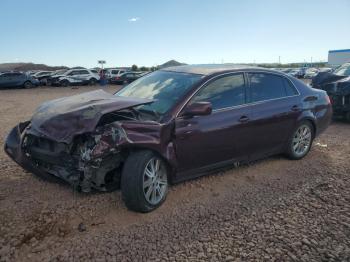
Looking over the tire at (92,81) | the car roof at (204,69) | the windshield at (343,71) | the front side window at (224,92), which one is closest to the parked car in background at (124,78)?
the tire at (92,81)

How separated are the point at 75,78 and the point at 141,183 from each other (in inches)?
1238

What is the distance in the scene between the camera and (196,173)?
4652 mm

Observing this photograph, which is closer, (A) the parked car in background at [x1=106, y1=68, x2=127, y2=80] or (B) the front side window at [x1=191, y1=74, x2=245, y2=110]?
(B) the front side window at [x1=191, y1=74, x2=245, y2=110]

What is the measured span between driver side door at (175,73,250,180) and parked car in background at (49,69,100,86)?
30.2 m

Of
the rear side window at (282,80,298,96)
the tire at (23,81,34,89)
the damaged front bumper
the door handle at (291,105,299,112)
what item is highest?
the rear side window at (282,80,298,96)

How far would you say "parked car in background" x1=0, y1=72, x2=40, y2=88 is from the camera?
31.0m

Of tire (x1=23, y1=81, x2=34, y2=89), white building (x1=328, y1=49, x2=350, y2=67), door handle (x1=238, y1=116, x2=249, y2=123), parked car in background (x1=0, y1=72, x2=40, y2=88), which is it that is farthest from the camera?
white building (x1=328, y1=49, x2=350, y2=67)

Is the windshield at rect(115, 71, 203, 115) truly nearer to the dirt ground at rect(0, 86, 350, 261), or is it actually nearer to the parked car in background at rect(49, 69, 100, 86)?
the dirt ground at rect(0, 86, 350, 261)

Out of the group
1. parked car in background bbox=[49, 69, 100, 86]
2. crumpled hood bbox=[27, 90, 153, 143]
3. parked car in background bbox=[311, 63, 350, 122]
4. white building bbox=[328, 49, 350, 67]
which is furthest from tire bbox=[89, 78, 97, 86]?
white building bbox=[328, 49, 350, 67]

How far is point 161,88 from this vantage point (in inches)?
195

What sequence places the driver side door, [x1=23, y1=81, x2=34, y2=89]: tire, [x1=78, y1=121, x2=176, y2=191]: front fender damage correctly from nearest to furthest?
[x1=78, y1=121, x2=176, y2=191]: front fender damage → the driver side door → [x1=23, y1=81, x2=34, y2=89]: tire

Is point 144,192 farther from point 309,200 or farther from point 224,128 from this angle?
point 309,200

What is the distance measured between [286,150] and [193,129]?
2199 mm

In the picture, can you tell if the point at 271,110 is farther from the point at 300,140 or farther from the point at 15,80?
the point at 15,80
